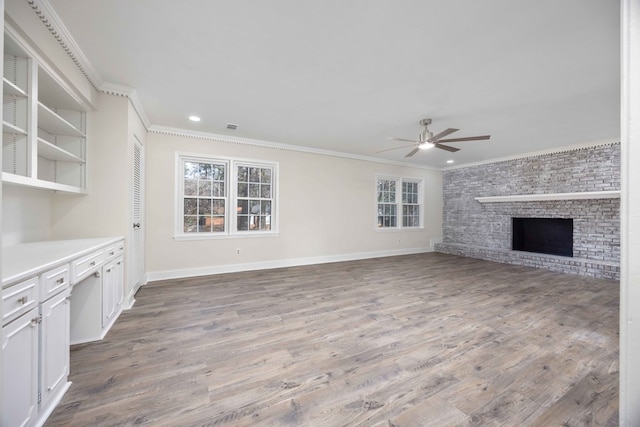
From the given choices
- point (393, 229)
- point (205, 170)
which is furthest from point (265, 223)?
point (393, 229)

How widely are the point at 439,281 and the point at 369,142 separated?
295 centimetres

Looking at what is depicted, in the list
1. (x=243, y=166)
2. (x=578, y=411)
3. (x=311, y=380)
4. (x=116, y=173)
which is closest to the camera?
(x=578, y=411)

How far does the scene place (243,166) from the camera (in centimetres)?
498

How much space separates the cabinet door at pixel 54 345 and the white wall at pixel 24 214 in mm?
1020

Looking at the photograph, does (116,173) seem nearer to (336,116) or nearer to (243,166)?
(243,166)

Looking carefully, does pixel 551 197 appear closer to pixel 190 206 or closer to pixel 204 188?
pixel 204 188

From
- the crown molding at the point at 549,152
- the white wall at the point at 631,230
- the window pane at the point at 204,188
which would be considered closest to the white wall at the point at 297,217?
the window pane at the point at 204,188

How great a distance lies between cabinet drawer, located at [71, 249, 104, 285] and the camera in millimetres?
1854

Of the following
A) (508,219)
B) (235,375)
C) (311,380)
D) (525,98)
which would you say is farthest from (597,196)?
(235,375)

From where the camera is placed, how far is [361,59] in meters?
2.41

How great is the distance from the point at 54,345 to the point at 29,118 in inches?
66.2

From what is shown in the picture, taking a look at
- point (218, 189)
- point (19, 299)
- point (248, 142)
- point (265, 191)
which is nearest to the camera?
point (19, 299)

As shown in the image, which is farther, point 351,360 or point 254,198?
point 254,198

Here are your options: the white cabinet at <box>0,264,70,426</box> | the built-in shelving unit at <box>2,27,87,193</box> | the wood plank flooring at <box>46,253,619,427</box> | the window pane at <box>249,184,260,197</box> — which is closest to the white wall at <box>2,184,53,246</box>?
the built-in shelving unit at <box>2,27,87,193</box>
